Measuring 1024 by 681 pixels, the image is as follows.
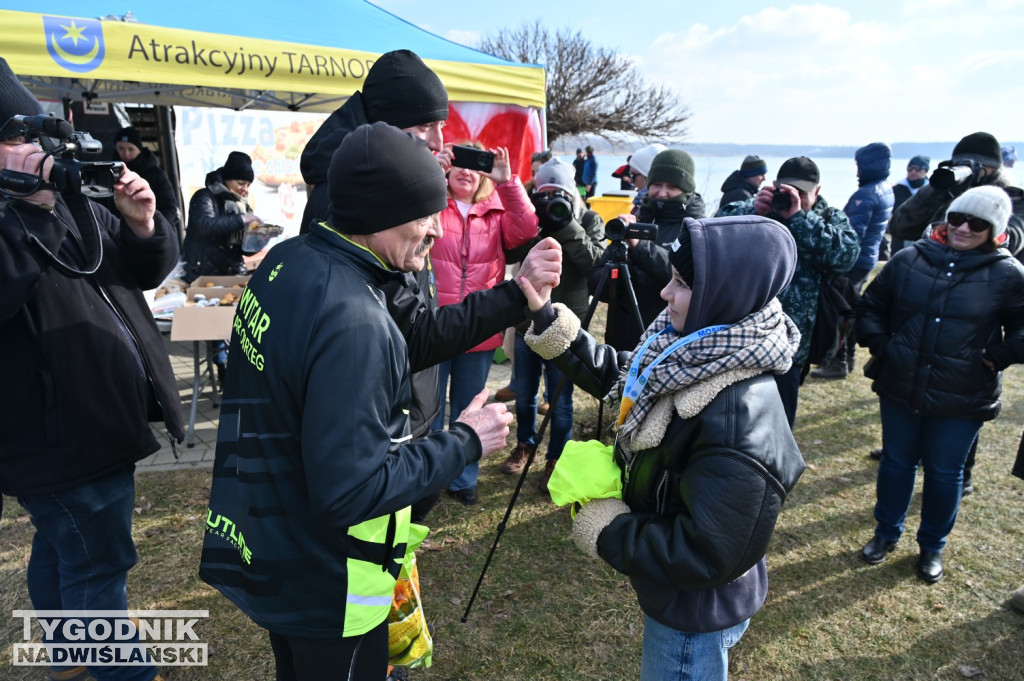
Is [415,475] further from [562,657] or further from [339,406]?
[562,657]

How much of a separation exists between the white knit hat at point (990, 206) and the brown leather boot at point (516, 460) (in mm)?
2795

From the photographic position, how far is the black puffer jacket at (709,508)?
1.46 m

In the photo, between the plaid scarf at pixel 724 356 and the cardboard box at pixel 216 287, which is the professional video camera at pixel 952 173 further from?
the cardboard box at pixel 216 287

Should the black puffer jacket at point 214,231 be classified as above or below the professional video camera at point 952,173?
below

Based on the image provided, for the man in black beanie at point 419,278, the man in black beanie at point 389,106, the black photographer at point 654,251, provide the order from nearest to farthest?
1. the man in black beanie at point 419,278
2. the man in black beanie at point 389,106
3. the black photographer at point 654,251

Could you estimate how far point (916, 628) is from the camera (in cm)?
298

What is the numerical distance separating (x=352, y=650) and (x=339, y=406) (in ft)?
2.27

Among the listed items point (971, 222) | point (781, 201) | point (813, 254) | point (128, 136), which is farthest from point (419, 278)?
point (128, 136)

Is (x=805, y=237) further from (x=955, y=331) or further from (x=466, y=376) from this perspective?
(x=466, y=376)

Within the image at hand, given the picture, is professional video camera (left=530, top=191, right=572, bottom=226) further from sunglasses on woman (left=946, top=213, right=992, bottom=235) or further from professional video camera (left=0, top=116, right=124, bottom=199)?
professional video camera (left=0, top=116, right=124, bottom=199)

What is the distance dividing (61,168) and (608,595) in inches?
113

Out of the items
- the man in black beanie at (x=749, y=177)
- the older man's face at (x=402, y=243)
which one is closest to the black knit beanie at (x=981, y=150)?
the man in black beanie at (x=749, y=177)

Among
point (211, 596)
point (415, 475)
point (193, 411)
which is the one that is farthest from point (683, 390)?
point (193, 411)

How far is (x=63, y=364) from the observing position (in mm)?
1995
